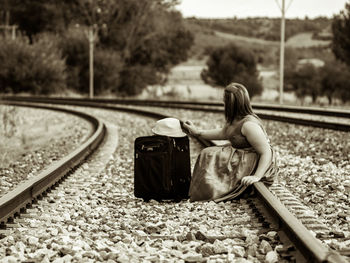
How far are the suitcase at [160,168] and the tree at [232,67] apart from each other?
42504 millimetres

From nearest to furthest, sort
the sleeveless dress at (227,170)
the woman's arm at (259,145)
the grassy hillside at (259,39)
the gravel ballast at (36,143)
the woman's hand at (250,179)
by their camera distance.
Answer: the woman's hand at (250,179), the woman's arm at (259,145), the sleeveless dress at (227,170), the gravel ballast at (36,143), the grassy hillside at (259,39)

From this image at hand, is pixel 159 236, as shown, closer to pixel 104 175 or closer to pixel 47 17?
pixel 104 175

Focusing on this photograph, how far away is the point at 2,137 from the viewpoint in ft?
54.0

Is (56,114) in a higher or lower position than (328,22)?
lower

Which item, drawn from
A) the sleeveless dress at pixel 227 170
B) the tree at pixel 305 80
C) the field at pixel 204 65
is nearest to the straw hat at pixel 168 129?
the sleeveless dress at pixel 227 170

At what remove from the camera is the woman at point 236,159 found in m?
6.39

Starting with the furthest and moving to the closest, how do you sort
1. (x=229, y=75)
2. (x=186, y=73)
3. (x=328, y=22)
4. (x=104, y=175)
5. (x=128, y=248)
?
1. (x=328, y=22)
2. (x=186, y=73)
3. (x=229, y=75)
4. (x=104, y=175)
5. (x=128, y=248)

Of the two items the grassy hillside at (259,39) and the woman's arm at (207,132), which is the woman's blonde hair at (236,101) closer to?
the woman's arm at (207,132)

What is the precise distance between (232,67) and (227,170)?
44677 millimetres

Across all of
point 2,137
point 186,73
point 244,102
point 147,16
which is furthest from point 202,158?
point 186,73

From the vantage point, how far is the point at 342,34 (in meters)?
39.2

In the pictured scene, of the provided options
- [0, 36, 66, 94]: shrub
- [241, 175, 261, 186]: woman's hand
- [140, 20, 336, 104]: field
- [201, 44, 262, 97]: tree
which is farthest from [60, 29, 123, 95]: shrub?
[241, 175, 261, 186]: woman's hand

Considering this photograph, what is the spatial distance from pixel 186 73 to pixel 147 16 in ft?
91.6

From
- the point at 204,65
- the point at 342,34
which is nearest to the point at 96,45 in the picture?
the point at 342,34
